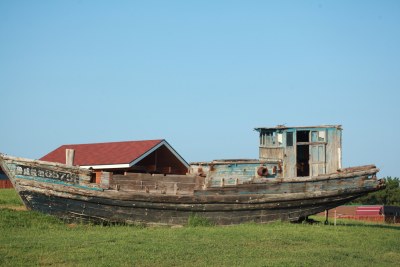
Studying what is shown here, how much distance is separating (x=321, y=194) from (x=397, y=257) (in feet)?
23.0

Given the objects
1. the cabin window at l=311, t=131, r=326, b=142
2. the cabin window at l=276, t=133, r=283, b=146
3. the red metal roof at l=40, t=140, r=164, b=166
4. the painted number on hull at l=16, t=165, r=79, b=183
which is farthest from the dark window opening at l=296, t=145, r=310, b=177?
the painted number on hull at l=16, t=165, r=79, b=183

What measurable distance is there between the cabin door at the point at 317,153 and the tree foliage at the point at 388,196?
39338 millimetres

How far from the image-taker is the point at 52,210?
21.3 metres

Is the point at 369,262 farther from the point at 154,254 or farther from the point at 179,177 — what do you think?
the point at 179,177

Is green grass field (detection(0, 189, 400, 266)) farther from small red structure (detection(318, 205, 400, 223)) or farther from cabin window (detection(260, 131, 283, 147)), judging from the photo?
small red structure (detection(318, 205, 400, 223))

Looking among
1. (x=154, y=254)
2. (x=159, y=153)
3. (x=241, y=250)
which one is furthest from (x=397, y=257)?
(x=159, y=153)

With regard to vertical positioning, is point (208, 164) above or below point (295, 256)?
above

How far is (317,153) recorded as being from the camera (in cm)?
2350

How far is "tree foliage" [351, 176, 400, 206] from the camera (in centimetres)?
6062

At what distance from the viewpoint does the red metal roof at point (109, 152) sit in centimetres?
2512

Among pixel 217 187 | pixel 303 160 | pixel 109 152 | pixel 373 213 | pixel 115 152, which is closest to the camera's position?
pixel 217 187

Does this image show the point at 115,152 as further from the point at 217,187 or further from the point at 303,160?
the point at 303,160

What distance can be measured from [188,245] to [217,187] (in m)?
5.92

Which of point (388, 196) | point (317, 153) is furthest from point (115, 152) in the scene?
point (388, 196)
